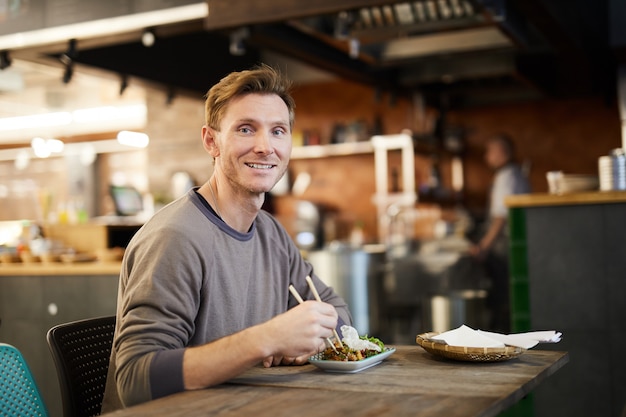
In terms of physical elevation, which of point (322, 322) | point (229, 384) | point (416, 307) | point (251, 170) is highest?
point (251, 170)

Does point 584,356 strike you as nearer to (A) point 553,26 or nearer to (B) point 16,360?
(A) point 553,26

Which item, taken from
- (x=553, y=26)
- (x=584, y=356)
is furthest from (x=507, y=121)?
(x=584, y=356)

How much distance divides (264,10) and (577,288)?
2345 millimetres

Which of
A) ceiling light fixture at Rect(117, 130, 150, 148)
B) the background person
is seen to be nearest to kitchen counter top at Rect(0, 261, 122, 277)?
the background person

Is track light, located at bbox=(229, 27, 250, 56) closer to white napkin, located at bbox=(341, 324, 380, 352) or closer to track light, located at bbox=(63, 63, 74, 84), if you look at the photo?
track light, located at bbox=(63, 63, 74, 84)

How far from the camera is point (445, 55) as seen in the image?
590 cm

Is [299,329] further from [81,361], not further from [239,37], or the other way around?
[239,37]

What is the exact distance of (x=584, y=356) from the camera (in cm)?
381

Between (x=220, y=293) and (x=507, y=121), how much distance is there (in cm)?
660

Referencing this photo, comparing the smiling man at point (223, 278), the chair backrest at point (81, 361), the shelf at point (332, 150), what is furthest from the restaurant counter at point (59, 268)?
the shelf at point (332, 150)

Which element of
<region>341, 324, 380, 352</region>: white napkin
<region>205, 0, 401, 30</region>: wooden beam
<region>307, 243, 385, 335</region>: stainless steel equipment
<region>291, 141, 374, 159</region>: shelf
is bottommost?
<region>307, 243, 385, 335</region>: stainless steel equipment

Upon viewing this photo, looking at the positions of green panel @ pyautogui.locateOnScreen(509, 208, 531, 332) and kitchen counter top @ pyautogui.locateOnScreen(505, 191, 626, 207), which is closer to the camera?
kitchen counter top @ pyautogui.locateOnScreen(505, 191, 626, 207)

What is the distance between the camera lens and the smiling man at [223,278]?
1.55m

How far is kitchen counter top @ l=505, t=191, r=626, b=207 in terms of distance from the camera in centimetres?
381
